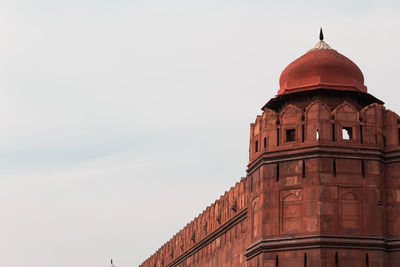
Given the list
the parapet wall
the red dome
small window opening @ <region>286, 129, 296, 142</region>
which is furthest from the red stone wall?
the parapet wall

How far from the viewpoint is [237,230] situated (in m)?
38.2

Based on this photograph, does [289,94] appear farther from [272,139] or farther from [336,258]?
[336,258]

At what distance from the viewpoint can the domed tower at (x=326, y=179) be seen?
30.9 metres

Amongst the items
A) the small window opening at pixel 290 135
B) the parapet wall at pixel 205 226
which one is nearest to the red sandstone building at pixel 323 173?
the small window opening at pixel 290 135

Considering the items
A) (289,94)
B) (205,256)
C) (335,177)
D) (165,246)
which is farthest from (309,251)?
(165,246)

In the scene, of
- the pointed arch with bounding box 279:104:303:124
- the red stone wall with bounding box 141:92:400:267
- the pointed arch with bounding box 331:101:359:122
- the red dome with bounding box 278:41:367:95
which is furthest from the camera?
the red dome with bounding box 278:41:367:95

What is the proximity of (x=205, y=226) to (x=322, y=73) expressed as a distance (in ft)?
44.5

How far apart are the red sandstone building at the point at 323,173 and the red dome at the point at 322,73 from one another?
41 mm

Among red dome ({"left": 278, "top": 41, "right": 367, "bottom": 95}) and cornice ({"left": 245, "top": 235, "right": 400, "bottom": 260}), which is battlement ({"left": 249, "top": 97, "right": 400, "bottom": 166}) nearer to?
red dome ({"left": 278, "top": 41, "right": 367, "bottom": 95})

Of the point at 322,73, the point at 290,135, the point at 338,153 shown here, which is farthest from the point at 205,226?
the point at 338,153

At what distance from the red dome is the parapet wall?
5.63 metres

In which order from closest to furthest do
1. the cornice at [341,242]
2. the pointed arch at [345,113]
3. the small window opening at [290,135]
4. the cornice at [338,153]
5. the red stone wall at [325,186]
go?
1. the cornice at [341,242]
2. the red stone wall at [325,186]
3. the cornice at [338,153]
4. the pointed arch at [345,113]
5. the small window opening at [290,135]

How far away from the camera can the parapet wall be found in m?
38.5

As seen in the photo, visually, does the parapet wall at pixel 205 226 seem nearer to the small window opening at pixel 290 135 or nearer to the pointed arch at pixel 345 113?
the small window opening at pixel 290 135
